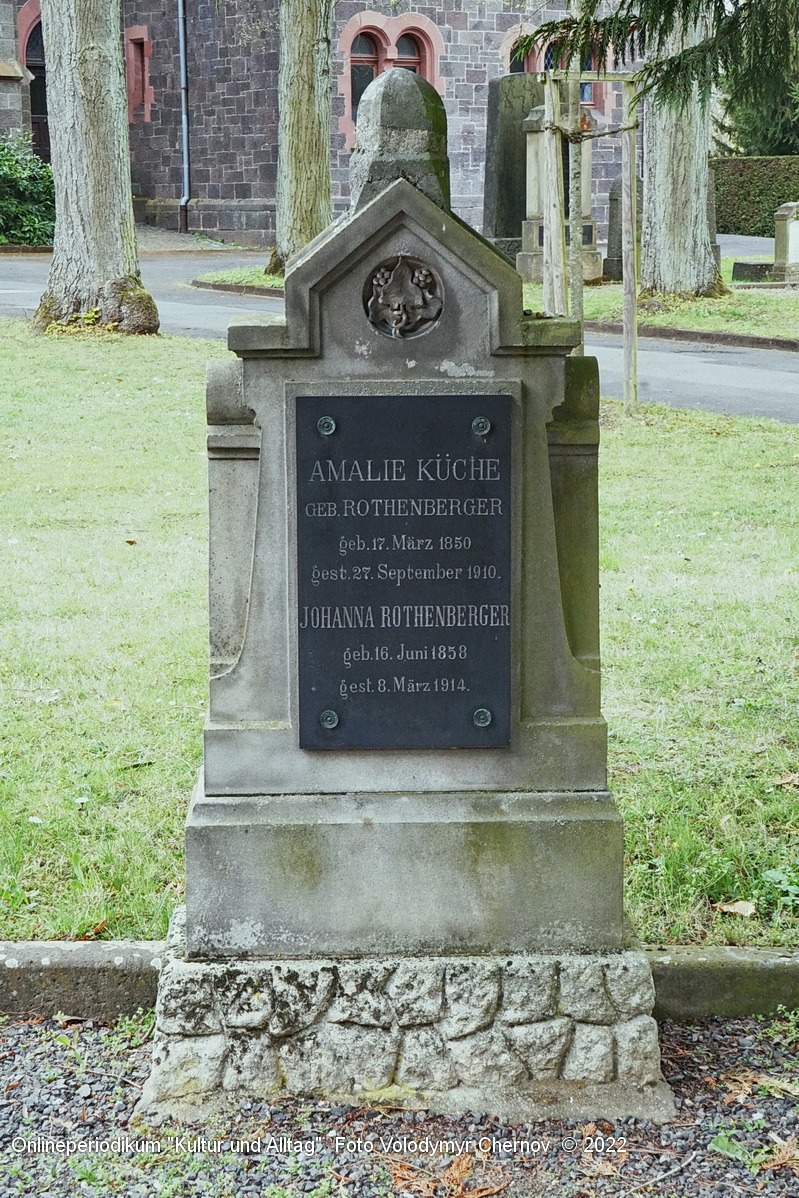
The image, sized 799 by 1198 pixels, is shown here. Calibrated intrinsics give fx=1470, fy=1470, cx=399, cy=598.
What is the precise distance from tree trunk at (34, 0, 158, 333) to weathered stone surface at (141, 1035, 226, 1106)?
12.6m

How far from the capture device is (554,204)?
1070cm

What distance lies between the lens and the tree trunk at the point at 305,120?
18.9m

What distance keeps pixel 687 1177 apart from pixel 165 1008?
121cm

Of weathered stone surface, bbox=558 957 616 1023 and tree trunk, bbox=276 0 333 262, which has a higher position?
tree trunk, bbox=276 0 333 262

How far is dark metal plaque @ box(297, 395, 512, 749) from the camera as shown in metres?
3.27

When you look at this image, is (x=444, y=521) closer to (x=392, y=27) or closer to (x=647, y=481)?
(x=647, y=481)

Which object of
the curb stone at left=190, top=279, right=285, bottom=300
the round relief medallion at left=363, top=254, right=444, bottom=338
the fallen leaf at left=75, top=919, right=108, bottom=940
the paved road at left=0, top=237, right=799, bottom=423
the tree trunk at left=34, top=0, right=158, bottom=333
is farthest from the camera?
the curb stone at left=190, top=279, right=285, bottom=300

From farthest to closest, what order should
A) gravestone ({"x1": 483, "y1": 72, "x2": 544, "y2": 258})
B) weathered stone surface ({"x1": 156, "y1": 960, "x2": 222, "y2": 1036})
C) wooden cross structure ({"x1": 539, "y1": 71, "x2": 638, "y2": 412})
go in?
gravestone ({"x1": 483, "y1": 72, "x2": 544, "y2": 258}) → wooden cross structure ({"x1": 539, "y1": 71, "x2": 638, "y2": 412}) → weathered stone surface ({"x1": 156, "y1": 960, "x2": 222, "y2": 1036})

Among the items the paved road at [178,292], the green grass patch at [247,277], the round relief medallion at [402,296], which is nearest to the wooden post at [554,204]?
the paved road at [178,292]

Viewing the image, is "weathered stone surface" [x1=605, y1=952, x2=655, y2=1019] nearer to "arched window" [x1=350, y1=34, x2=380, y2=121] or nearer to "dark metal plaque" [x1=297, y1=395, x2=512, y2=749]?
"dark metal plaque" [x1=297, y1=395, x2=512, y2=749]

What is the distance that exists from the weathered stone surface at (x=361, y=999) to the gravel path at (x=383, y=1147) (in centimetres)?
20

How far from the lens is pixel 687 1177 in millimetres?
3111

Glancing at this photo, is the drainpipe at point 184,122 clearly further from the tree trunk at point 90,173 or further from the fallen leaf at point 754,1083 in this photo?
the fallen leaf at point 754,1083

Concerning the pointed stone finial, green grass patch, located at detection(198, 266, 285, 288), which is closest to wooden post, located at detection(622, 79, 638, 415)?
the pointed stone finial
